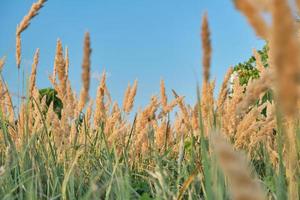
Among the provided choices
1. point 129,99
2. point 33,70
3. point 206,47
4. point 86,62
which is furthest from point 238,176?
point 129,99

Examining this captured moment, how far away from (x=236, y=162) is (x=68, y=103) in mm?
1736

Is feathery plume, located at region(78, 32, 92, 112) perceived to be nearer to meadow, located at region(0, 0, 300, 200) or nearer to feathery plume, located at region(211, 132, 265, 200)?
meadow, located at region(0, 0, 300, 200)

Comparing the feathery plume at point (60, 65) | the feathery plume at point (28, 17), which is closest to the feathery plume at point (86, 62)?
the feathery plume at point (60, 65)

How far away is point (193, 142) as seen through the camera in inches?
71.1

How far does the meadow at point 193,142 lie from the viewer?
0.40 meters

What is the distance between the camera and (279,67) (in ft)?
1.29

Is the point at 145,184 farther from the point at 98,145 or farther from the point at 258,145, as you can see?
the point at 258,145

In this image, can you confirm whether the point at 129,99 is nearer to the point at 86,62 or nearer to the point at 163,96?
the point at 163,96

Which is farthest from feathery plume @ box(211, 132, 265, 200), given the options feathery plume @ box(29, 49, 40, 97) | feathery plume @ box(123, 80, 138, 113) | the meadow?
feathery plume @ box(123, 80, 138, 113)

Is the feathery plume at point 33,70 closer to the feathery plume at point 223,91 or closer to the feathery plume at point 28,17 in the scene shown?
the feathery plume at point 28,17

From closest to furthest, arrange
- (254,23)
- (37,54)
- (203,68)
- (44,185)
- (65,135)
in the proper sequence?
(254,23)
(203,68)
(65,135)
(44,185)
(37,54)

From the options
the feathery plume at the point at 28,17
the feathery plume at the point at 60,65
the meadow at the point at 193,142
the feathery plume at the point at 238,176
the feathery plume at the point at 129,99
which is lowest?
the feathery plume at the point at 238,176

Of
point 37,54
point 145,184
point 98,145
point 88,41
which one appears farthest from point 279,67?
point 98,145

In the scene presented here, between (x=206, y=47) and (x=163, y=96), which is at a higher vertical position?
(x=163, y=96)
